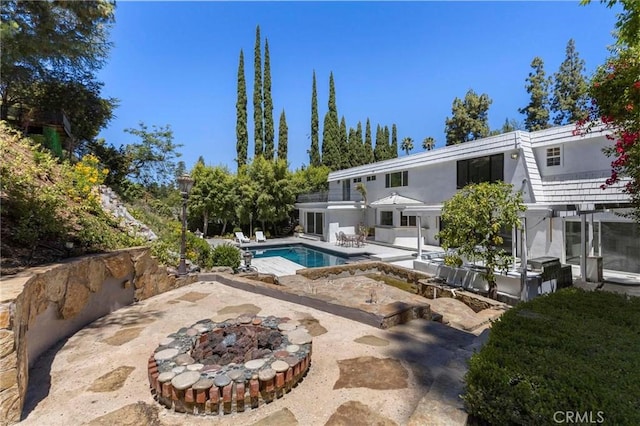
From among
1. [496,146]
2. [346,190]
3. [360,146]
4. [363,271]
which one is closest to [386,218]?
[346,190]

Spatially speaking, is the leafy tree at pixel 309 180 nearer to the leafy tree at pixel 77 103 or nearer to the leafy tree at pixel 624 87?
the leafy tree at pixel 77 103

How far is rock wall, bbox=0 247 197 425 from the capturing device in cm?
249

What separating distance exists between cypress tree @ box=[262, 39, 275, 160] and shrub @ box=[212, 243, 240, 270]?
64.0ft

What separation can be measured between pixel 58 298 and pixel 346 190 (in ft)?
64.7

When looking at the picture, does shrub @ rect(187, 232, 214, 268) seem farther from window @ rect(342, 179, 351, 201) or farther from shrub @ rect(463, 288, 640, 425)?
window @ rect(342, 179, 351, 201)

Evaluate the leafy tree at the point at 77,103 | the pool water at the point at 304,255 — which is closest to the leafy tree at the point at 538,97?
the pool water at the point at 304,255

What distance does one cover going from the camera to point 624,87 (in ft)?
13.2

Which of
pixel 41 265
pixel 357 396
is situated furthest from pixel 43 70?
pixel 357 396

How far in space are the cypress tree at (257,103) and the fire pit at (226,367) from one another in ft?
85.0

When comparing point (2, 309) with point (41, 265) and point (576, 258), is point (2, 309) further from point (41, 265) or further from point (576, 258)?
point (576, 258)

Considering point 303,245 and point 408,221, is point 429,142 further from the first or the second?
point 303,245

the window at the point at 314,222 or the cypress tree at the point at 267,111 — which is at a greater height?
the cypress tree at the point at 267,111

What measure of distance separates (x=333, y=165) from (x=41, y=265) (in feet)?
90.5

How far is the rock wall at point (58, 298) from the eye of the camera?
8.18 ft
